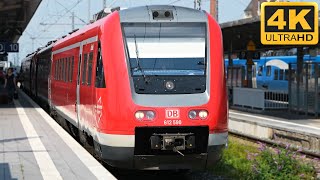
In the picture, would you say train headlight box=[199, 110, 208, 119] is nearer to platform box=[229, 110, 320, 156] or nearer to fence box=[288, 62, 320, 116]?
platform box=[229, 110, 320, 156]

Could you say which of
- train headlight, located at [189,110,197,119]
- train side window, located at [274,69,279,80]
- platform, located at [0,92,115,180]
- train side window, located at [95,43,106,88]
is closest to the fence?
train side window, located at [274,69,279,80]

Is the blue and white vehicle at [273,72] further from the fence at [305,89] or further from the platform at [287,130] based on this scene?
the platform at [287,130]

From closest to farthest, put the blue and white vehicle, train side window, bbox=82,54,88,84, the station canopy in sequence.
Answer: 1. train side window, bbox=82,54,88,84
2. the station canopy
3. the blue and white vehicle

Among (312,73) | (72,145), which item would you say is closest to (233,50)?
(312,73)

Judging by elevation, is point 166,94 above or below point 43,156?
above

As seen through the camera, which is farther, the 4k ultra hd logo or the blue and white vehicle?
the blue and white vehicle

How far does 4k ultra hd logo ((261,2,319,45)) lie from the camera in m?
9.76

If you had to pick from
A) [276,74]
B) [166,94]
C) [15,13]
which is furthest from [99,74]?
[15,13]

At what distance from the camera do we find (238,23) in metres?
21.6

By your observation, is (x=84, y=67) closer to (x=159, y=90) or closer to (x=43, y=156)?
(x=43, y=156)

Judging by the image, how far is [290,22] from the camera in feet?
32.3

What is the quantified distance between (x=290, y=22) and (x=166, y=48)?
269 centimetres

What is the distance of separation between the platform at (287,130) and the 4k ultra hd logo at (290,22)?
367 centimetres

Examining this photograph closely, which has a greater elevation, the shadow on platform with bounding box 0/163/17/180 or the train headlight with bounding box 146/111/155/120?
the train headlight with bounding box 146/111/155/120
